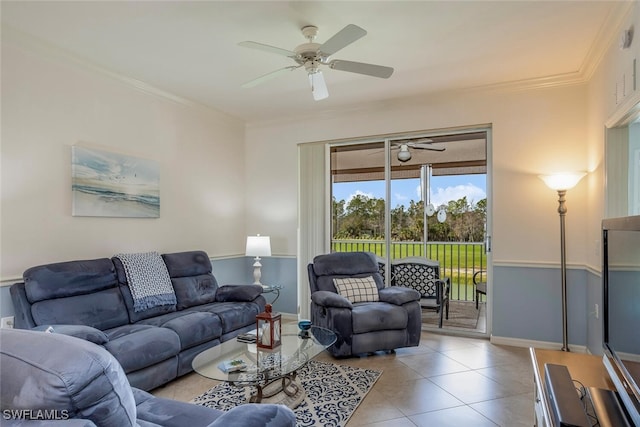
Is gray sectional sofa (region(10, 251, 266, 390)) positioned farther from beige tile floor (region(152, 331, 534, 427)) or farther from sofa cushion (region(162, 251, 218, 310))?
beige tile floor (region(152, 331, 534, 427))

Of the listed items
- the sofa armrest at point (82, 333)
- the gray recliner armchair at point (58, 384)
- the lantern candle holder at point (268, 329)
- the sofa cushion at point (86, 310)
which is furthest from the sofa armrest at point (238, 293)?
the gray recliner armchair at point (58, 384)

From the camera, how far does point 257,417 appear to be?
4.24 feet

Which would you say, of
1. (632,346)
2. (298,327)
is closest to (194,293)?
(298,327)

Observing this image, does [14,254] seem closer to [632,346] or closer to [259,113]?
[259,113]

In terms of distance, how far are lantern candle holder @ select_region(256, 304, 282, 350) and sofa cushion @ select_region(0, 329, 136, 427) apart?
5.04 feet

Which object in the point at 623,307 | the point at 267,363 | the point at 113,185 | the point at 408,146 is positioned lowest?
the point at 267,363

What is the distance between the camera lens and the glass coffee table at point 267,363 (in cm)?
217

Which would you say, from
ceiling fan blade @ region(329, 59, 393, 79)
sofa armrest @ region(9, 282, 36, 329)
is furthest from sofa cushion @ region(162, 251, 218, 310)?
ceiling fan blade @ region(329, 59, 393, 79)

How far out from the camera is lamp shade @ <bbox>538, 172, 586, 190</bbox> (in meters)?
3.37

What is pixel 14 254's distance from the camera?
2.78m

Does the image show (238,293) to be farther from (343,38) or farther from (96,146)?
(343,38)

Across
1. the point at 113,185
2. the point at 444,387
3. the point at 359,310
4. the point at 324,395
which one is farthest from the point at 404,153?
the point at 113,185

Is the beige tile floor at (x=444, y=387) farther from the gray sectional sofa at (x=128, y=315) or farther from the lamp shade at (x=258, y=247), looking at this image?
the lamp shade at (x=258, y=247)

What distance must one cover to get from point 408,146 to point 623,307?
10.9 feet
